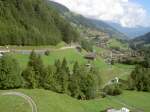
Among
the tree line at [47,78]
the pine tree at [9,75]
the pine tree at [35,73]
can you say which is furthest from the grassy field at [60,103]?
the pine tree at [35,73]

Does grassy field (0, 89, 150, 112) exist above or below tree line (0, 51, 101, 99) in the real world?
below

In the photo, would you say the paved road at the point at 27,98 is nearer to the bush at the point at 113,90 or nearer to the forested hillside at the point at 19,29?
the bush at the point at 113,90

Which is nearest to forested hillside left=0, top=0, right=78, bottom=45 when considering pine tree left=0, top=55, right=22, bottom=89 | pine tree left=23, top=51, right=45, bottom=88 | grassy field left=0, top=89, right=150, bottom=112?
pine tree left=23, top=51, right=45, bottom=88

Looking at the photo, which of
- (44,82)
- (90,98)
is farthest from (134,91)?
(44,82)

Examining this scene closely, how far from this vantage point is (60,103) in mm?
82625

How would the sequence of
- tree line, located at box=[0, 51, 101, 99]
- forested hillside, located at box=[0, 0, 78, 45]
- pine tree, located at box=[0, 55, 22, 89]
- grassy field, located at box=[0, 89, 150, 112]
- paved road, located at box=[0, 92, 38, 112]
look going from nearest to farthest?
1. grassy field, located at box=[0, 89, 150, 112]
2. paved road, located at box=[0, 92, 38, 112]
3. pine tree, located at box=[0, 55, 22, 89]
4. tree line, located at box=[0, 51, 101, 99]
5. forested hillside, located at box=[0, 0, 78, 45]

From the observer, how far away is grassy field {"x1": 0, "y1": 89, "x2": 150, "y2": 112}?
243 feet

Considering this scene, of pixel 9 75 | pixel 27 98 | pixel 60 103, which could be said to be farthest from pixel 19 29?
pixel 27 98

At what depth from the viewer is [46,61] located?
5881 inches

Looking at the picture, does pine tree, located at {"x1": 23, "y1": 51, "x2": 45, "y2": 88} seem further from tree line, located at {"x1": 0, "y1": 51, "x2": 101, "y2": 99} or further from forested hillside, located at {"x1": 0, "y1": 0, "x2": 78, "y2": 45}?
forested hillside, located at {"x1": 0, "y1": 0, "x2": 78, "y2": 45}

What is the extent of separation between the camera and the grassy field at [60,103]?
74.1 m

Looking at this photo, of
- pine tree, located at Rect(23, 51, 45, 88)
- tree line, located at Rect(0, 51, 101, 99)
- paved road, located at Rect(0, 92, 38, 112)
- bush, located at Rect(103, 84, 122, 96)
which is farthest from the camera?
bush, located at Rect(103, 84, 122, 96)

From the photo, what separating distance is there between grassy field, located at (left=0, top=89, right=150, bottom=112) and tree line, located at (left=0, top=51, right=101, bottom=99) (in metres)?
5.39

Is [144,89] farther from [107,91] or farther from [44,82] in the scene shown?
[44,82]
